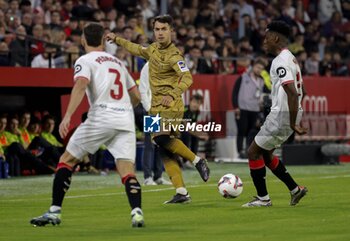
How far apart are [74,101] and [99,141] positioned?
22.7 inches

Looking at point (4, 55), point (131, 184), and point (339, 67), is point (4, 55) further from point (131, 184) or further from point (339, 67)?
point (339, 67)

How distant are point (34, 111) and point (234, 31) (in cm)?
970

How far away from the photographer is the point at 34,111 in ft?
77.9

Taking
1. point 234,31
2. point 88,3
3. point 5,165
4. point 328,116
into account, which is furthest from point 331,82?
point 5,165

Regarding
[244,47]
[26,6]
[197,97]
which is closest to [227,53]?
[244,47]

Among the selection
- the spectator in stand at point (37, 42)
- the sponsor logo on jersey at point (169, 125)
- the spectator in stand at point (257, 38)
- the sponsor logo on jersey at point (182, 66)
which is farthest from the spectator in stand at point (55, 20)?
the sponsor logo on jersey at point (182, 66)

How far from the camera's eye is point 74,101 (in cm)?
1154

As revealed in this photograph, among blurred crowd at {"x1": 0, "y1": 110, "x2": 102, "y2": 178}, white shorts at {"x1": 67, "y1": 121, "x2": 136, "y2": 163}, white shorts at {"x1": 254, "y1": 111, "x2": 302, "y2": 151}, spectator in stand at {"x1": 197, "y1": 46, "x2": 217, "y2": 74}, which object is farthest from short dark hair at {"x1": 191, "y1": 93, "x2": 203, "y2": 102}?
white shorts at {"x1": 67, "y1": 121, "x2": 136, "y2": 163}

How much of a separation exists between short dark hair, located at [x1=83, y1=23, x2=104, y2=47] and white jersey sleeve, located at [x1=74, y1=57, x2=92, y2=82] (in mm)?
221

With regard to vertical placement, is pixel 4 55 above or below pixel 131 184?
above

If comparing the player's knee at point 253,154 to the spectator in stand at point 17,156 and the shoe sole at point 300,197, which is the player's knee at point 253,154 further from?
the spectator in stand at point 17,156

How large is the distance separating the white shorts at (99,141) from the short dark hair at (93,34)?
2.74 feet

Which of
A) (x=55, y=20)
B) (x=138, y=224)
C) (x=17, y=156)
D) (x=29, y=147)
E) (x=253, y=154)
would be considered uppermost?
(x=55, y=20)

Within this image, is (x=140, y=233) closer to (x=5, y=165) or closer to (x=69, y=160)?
(x=69, y=160)
